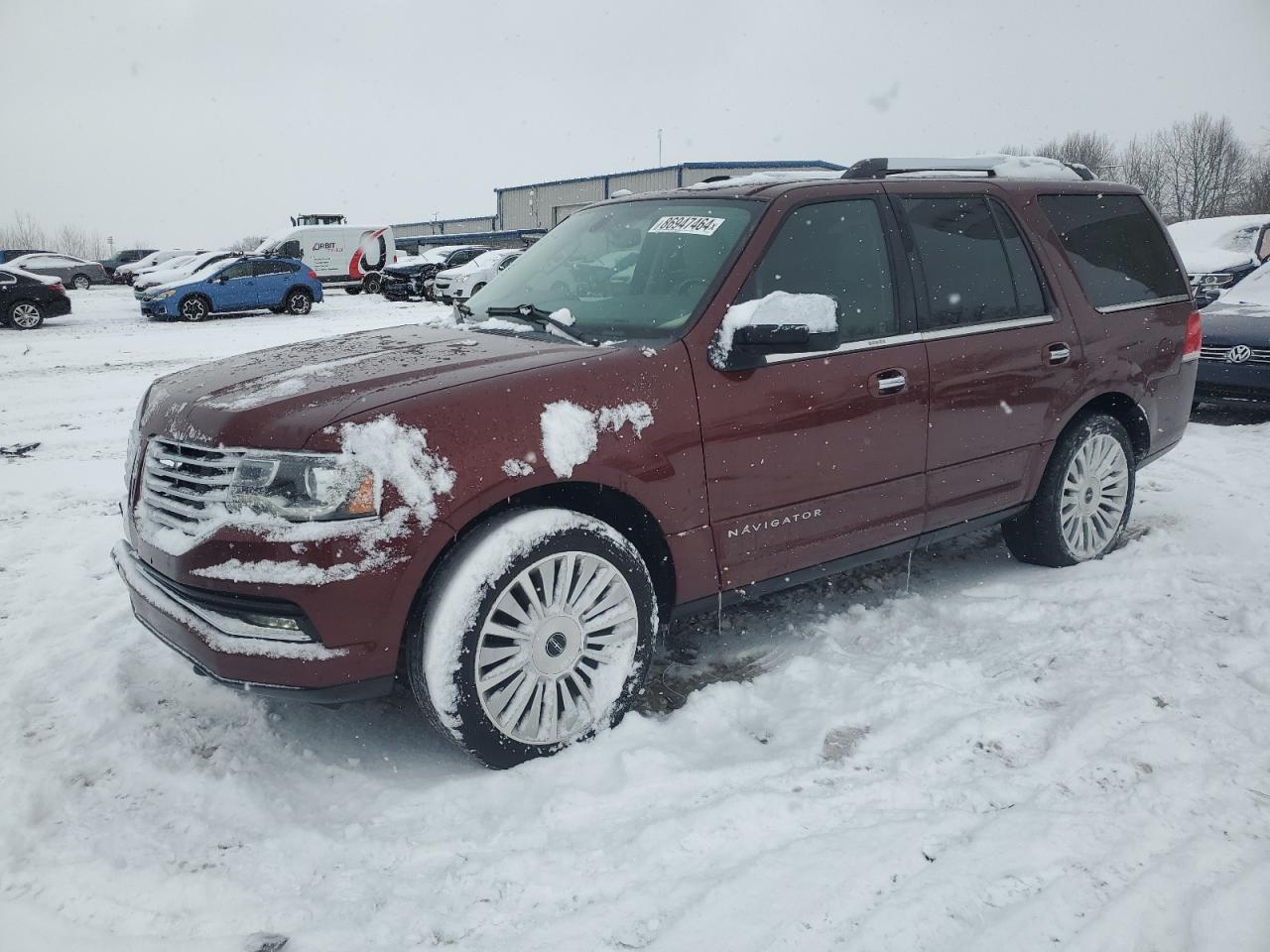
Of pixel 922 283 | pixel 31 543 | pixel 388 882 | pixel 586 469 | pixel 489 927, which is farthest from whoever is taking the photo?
pixel 31 543

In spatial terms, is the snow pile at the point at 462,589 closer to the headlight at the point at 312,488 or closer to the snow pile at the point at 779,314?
the headlight at the point at 312,488

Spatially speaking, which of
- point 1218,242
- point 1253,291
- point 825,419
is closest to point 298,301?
point 1253,291

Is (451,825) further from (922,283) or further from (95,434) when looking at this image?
(95,434)

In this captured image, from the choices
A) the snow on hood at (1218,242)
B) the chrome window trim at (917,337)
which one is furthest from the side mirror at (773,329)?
the snow on hood at (1218,242)

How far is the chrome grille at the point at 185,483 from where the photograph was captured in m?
2.54

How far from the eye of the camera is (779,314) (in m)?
2.96

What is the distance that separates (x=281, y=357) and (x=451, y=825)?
6.03ft

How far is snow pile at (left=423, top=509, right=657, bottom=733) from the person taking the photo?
101 inches

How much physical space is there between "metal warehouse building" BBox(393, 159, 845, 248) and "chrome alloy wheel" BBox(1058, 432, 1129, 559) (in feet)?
108

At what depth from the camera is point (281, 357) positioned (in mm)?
3328

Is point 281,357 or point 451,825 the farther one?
point 281,357

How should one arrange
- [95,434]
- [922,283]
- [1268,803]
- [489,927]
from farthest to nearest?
[95,434], [922,283], [1268,803], [489,927]

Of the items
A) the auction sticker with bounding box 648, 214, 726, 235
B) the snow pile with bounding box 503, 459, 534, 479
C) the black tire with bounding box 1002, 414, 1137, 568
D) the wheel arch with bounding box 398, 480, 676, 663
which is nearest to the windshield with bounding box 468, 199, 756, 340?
the auction sticker with bounding box 648, 214, 726, 235

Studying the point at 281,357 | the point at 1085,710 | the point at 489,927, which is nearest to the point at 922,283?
the point at 1085,710
